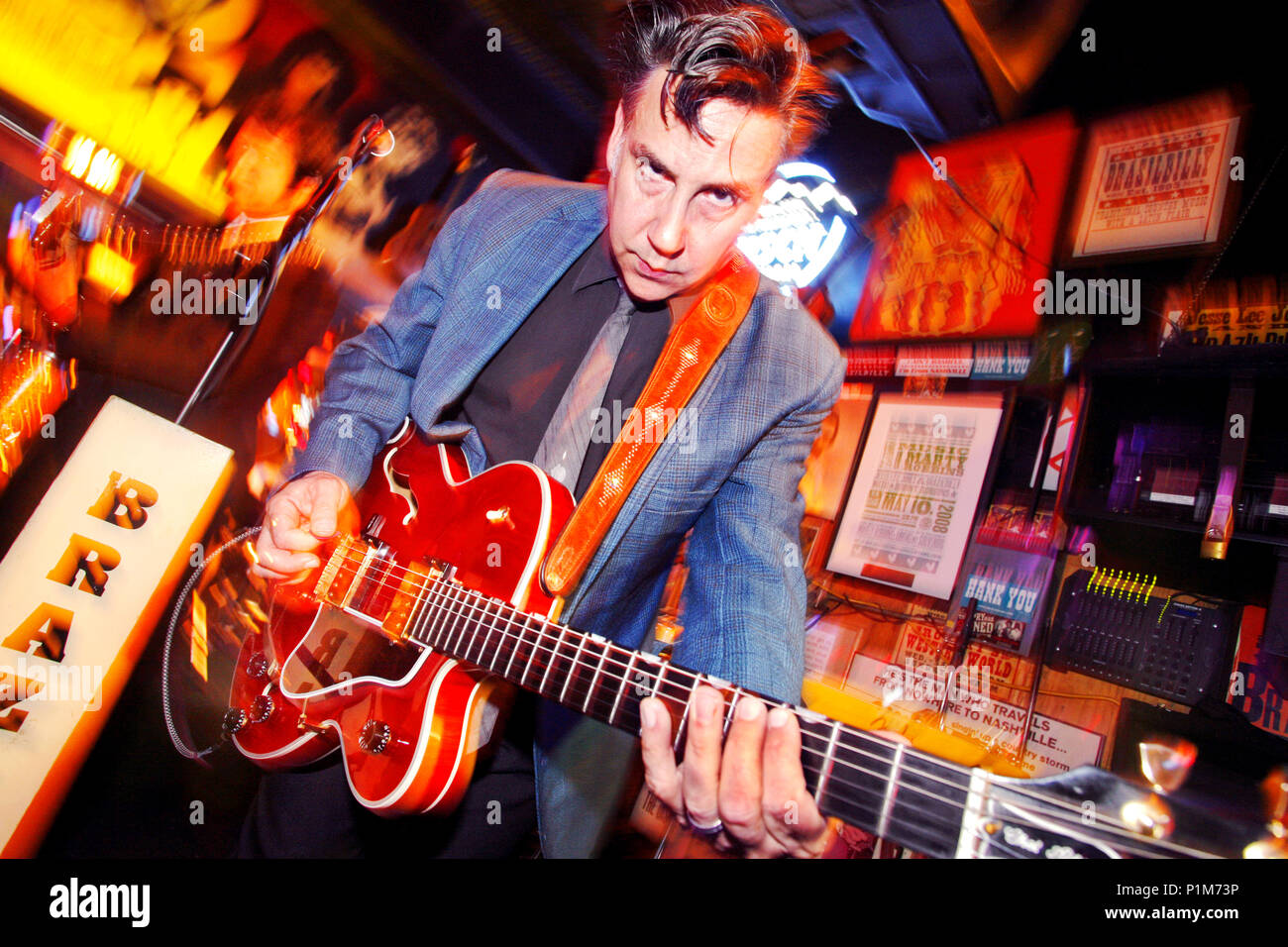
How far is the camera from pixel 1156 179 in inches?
145

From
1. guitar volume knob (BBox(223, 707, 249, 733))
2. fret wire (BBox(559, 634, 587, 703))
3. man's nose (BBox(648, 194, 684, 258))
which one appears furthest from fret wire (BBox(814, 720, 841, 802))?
guitar volume knob (BBox(223, 707, 249, 733))

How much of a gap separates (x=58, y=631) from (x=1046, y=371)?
5722mm

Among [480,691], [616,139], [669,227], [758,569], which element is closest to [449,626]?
[480,691]

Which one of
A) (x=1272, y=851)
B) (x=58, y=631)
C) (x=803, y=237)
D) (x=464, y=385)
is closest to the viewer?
(x=1272, y=851)

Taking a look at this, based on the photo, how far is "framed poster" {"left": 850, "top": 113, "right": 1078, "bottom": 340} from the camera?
4.11 m

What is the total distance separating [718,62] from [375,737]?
2.05 meters

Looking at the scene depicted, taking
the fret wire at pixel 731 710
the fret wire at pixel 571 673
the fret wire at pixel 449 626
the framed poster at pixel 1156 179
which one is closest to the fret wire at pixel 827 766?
the fret wire at pixel 731 710

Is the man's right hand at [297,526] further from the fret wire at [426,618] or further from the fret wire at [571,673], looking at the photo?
the fret wire at [571,673]

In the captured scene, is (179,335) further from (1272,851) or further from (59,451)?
(1272,851)

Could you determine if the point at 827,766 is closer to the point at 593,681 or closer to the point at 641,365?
the point at 593,681

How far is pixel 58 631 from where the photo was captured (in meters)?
2.47

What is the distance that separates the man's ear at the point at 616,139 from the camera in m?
1.80
